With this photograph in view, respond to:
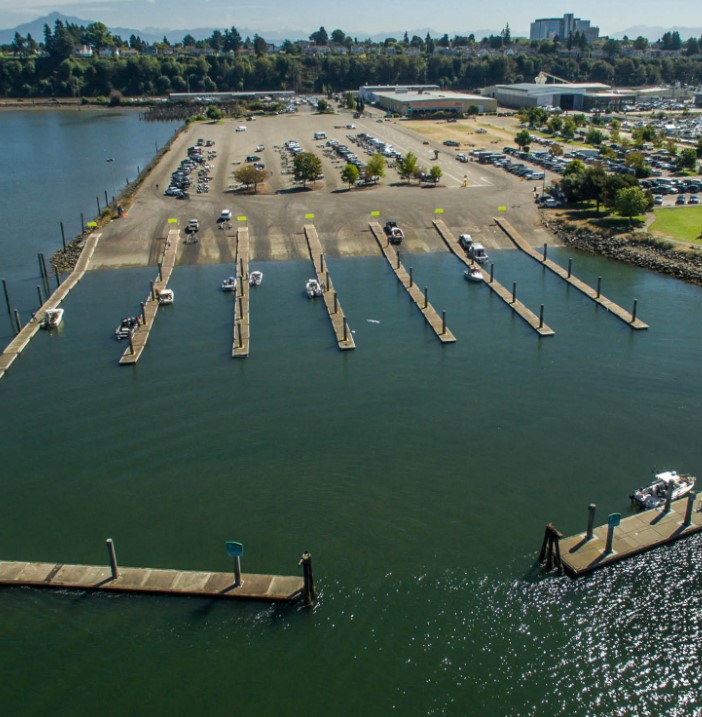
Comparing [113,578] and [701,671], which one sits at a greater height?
[113,578]

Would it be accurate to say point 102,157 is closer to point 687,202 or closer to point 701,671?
point 687,202

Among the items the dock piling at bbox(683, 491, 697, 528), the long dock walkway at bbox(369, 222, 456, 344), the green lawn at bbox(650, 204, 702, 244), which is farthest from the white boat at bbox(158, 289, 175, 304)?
the green lawn at bbox(650, 204, 702, 244)

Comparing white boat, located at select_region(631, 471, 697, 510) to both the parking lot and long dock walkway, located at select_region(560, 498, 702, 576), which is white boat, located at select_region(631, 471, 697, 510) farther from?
the parking lot

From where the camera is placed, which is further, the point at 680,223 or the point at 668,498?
the point at 680,223

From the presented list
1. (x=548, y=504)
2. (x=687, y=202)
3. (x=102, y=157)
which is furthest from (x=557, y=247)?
(x=102, y=157)

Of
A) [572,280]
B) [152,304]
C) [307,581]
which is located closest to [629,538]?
[307,581]

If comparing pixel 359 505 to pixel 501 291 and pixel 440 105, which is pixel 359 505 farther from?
pixel 440 105
